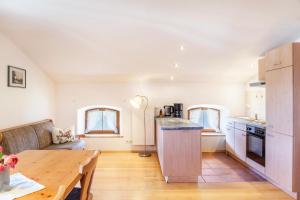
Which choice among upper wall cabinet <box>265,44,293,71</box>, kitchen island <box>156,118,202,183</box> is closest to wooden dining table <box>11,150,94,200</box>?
kitchen island <box>156,118,202,183</box>

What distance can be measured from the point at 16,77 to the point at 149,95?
8.93 ft

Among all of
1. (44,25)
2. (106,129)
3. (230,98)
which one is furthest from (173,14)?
(106,129)

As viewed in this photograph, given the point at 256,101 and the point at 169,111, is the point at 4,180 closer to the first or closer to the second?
the point at 169,111

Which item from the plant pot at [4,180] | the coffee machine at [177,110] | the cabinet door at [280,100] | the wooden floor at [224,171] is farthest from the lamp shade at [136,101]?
the plant pot at [4,180]

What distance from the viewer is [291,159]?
269cm

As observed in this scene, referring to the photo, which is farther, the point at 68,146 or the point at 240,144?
the point at 240,144

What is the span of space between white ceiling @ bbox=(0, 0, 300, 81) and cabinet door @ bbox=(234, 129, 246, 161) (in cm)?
133

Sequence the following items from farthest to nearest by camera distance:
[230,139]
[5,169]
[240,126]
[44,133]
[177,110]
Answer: [177,110], [230,139], [240,126], [44,133], [5,169]

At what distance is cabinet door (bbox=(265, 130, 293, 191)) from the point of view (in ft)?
8.96

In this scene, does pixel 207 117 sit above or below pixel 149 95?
below

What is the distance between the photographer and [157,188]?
3.09 meters

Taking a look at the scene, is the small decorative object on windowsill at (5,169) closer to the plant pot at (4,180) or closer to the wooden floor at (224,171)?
the plant pot at (4,180)

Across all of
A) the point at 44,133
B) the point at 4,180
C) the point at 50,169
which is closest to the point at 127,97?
the point at 44,133

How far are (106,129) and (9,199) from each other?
429 cm
